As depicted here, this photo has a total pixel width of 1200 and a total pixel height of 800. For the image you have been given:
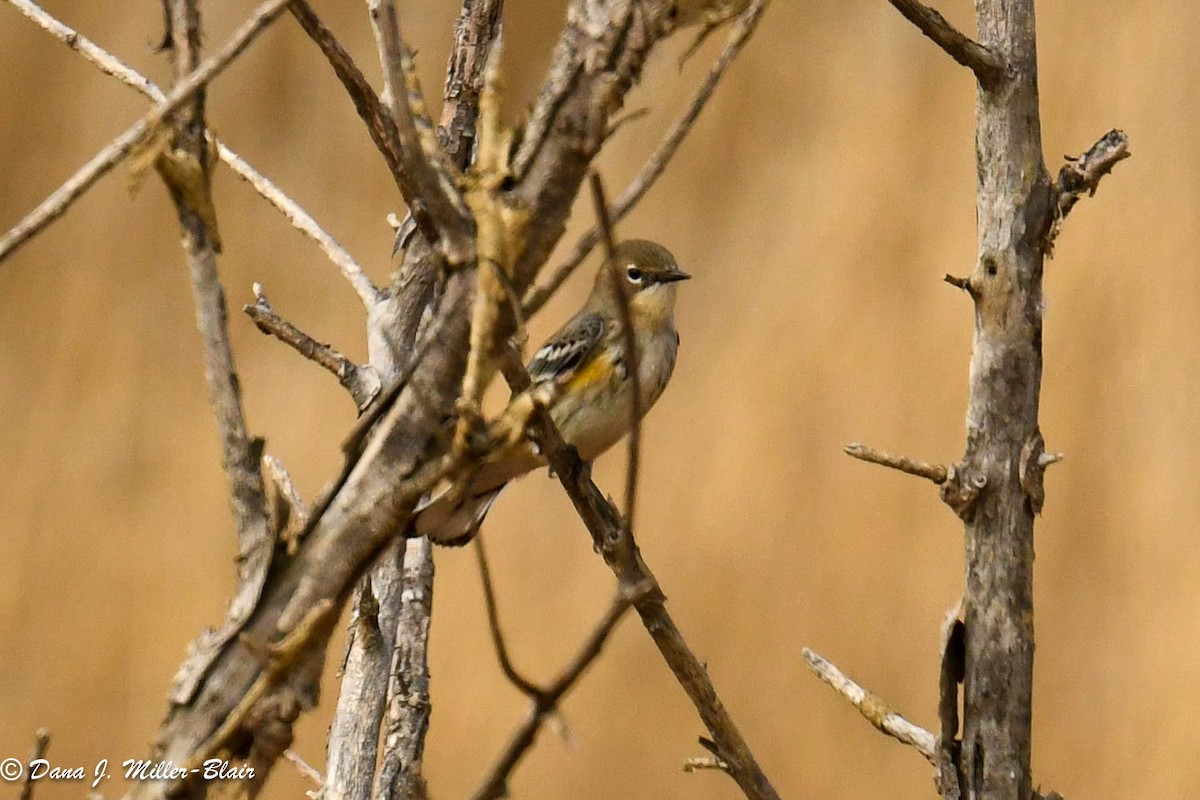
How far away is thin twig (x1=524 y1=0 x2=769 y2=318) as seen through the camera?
752mm

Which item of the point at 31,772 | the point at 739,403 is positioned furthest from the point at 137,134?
the point at 739,403

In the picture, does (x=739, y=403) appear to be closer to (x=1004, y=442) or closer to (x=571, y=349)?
(x=571, y=349)

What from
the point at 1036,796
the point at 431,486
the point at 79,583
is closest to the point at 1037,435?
the point at 1036,796

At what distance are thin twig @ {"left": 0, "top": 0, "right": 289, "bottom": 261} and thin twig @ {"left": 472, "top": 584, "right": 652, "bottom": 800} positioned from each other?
374mm

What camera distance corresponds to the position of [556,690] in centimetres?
73

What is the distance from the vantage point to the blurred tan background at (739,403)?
3.74 metres

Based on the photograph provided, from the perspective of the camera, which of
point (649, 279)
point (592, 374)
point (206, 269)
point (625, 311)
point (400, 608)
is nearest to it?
point (625, 311)

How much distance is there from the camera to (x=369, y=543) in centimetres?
83

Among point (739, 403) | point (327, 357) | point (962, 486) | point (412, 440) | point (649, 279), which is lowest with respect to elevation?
point (412, 440)

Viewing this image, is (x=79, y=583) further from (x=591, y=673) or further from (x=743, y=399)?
(x=743, y=399)

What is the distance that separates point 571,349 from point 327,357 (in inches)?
39.9

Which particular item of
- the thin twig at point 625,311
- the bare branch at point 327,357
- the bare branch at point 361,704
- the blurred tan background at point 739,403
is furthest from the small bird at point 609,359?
the thin twig at point 625,311

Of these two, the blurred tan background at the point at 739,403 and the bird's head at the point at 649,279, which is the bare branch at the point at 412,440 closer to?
the bird's head at the point at 649,279

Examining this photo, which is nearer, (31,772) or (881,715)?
(31,772)
